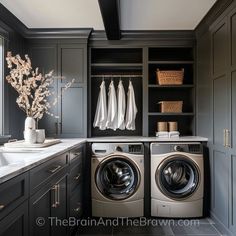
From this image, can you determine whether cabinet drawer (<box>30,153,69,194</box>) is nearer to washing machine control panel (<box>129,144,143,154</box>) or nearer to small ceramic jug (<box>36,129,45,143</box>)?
small ceramic jug (<box>36,129,45,143</box>)

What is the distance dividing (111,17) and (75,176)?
5.69 feet

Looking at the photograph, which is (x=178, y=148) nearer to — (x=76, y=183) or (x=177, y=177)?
(x=177, y=177)

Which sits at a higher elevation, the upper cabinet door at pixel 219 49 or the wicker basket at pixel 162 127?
the upper cabinet door at pixel 219 49

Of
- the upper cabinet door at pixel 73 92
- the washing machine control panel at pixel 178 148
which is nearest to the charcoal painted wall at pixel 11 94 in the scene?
the upper cabinet door at pixel 73 92

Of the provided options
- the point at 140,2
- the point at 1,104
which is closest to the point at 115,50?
the point at 140,2

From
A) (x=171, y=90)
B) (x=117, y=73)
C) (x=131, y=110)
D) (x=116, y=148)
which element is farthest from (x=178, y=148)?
(x=117, y=73)

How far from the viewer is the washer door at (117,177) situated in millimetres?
2811

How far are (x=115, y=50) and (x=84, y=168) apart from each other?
1831mm

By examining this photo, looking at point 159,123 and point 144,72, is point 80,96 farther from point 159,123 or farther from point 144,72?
point 159,123

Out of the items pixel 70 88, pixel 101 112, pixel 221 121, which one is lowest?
pixel 221 121

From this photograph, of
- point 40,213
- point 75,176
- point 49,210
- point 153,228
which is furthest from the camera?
point 153,228

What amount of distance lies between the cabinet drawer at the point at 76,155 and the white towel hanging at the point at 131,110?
0.85 meters

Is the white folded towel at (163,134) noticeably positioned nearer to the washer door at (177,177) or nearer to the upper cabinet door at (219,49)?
the washer door at (177,177)

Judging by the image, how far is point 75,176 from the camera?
2.44 metres
